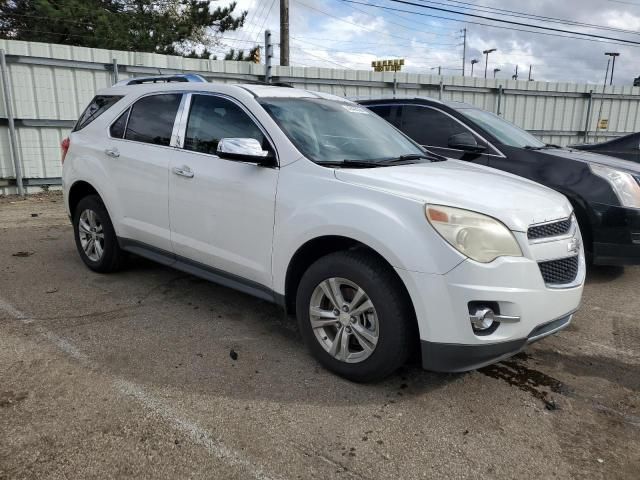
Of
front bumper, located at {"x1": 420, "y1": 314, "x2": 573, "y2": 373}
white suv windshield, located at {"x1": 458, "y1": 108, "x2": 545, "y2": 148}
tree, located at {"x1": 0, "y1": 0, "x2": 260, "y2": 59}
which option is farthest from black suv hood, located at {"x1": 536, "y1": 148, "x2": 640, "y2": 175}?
tree, located at {"x1": 0, "y1": 0, "x2": 260, "y2": 59}

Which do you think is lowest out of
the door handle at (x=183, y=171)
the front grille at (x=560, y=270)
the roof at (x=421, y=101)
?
the front grille at (x=560, y=270)

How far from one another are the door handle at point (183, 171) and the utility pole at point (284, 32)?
536 inches

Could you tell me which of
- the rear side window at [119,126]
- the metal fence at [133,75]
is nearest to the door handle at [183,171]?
the rear side window at [119,126]

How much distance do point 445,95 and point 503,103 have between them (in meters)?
1.92

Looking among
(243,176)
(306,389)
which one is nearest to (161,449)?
(306,389)

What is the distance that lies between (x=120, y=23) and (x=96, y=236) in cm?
1824

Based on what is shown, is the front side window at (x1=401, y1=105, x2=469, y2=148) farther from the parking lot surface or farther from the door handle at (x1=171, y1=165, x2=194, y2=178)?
the door handle at (x1=171, y1=165, x2=194, y2=178)

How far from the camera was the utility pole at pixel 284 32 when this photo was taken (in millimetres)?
16797

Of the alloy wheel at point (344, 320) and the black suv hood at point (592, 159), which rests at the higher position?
the black suv hood at point (592, 159)

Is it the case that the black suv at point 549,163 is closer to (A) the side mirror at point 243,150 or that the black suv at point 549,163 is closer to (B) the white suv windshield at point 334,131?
(B) the white suv windshield at point 334,131

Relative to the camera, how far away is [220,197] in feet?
12.3

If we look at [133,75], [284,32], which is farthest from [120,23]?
[133,75]

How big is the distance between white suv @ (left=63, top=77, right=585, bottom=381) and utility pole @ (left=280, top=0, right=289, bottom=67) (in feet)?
42.6

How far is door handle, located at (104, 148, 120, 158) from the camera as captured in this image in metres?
4.67
